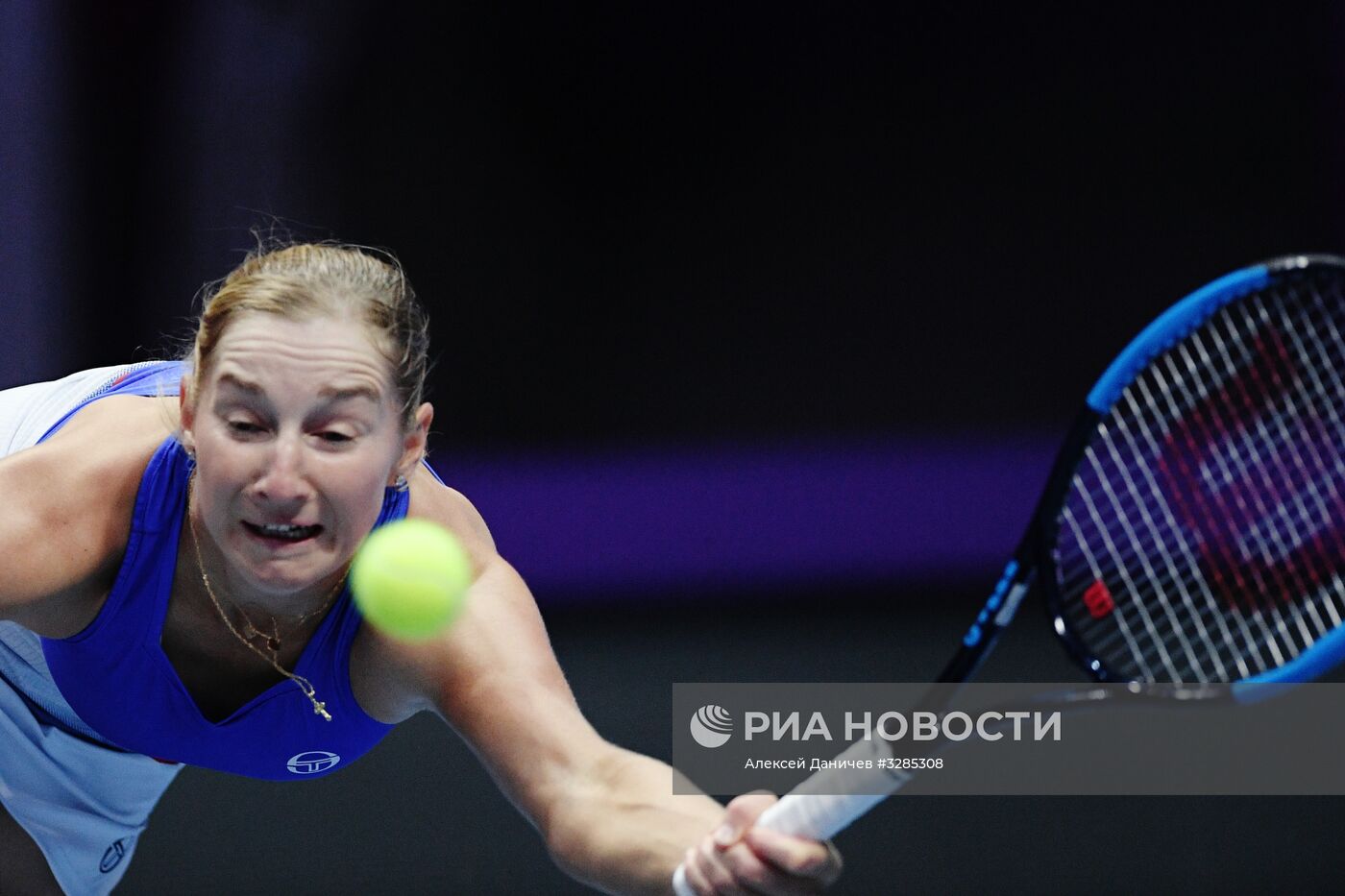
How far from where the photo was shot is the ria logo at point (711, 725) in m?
3.89

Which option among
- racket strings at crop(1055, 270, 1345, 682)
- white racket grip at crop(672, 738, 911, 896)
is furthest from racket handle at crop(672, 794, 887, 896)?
racket strings at crop(1055, 270, 1345, 682)

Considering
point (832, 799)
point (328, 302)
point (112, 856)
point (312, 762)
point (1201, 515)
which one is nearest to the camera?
point (832, 799)

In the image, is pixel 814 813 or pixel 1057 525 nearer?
pixel 814 813

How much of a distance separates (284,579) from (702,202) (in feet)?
9.99

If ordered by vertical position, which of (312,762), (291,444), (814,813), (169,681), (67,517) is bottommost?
(312,762)

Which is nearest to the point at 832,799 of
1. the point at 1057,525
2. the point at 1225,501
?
the point at 1057,525

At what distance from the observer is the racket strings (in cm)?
225

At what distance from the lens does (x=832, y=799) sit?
155cm

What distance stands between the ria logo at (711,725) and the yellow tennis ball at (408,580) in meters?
1.84

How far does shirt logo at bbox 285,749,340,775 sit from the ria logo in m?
1.60

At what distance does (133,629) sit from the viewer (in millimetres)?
2068

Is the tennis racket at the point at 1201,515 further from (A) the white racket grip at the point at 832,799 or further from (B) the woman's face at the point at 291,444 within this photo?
(B) the woman's face at the point at 291,444

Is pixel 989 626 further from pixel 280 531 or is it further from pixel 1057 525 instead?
pixel 280 531

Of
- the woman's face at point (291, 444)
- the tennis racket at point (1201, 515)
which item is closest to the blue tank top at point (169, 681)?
the woman's face at point (291, 444)
